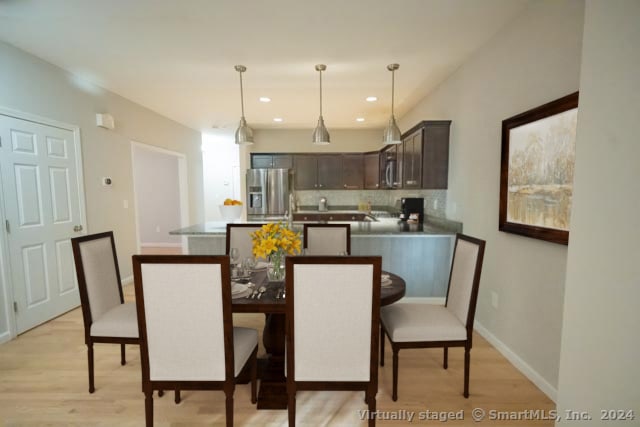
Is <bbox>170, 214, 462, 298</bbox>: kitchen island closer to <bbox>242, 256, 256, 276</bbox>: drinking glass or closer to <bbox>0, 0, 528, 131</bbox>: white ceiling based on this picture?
<bbox>242, 256, 256, 276</bbox>: drinking glass

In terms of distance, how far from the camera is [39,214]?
2809 mm

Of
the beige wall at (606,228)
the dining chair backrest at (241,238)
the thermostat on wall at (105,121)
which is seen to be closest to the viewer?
the beige wall at (606,228)

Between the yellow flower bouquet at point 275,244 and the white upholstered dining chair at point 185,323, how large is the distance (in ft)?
1.51

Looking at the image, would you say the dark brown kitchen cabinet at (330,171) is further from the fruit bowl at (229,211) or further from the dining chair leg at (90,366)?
the dining chair leg at (90,366)

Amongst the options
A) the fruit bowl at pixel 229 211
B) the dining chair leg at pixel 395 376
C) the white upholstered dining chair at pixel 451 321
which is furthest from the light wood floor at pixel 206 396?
the fruit bowl at pixel 229 211

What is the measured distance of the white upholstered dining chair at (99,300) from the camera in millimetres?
1759

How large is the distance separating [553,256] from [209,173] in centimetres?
816

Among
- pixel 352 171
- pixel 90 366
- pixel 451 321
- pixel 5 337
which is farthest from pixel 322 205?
pixel 5 337

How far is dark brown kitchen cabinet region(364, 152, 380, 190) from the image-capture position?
5801 mm

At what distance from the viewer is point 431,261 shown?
10.2 feet

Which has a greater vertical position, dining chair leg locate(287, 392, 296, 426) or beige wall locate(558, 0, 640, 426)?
beige wall locate(558, 0, 640, 426)

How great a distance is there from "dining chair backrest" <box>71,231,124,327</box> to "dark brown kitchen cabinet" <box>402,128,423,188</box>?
3.04m

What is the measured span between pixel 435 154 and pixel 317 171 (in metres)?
3.08

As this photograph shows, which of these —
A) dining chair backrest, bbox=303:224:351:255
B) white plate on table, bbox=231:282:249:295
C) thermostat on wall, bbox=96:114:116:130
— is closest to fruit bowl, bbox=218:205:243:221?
dining chair backrest, bbox=303:224:351:255
